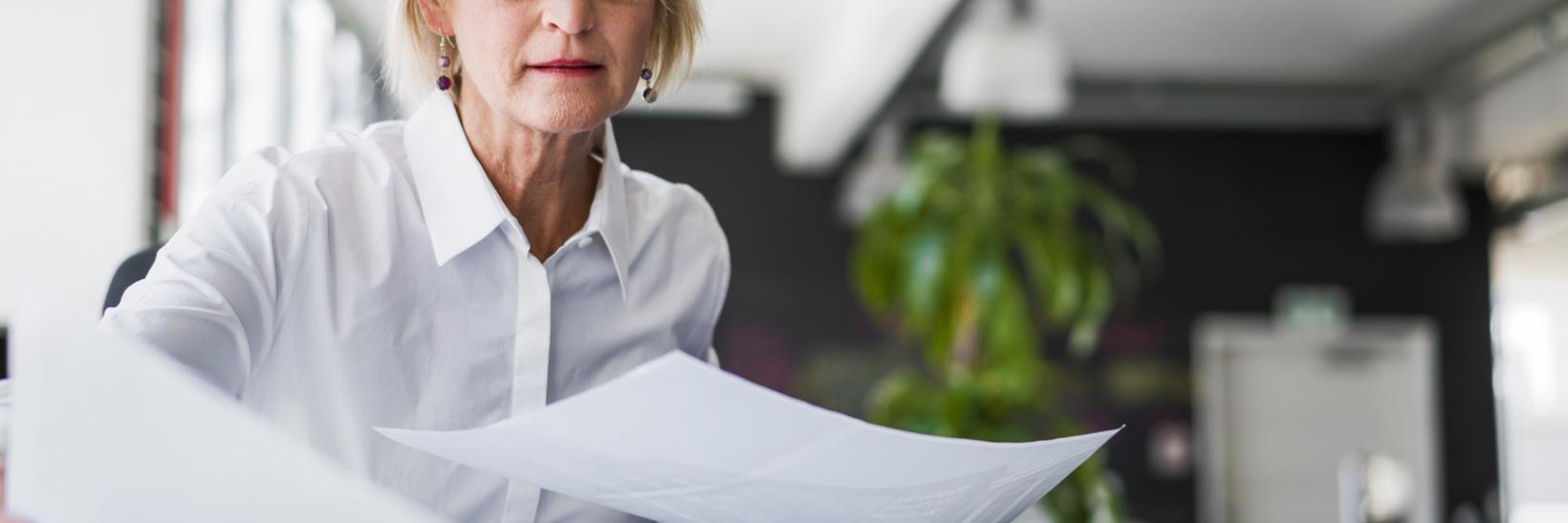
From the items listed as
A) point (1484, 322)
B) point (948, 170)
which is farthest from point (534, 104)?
point (1484, 322)

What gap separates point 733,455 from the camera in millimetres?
574

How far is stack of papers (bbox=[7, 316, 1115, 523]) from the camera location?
44 cm

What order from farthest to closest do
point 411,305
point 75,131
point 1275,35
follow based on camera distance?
1. point 1275,35
2. point 75,131
3. point 411,305

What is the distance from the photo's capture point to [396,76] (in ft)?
3.61

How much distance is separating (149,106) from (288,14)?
2.21m

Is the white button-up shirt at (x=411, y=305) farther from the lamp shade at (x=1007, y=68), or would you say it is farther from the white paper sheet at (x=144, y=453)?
the lamp shade at (x=1007, y=68)

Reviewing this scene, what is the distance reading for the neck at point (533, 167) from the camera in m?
0.99

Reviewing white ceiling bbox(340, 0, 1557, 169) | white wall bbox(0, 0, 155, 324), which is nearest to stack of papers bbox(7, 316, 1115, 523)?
white wall bbox(0, 0, 155, 324)

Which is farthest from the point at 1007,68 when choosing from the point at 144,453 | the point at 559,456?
the point at 144,453

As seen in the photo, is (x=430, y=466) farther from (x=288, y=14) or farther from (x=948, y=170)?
(x=288, y=14)

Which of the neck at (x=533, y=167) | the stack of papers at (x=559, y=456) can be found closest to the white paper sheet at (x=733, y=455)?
the stack of papers at (x=559, y=456)

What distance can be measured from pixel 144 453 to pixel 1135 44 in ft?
27.3

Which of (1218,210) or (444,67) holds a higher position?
(444,67)

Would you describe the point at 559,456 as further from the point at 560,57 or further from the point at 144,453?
the point at 560,57
